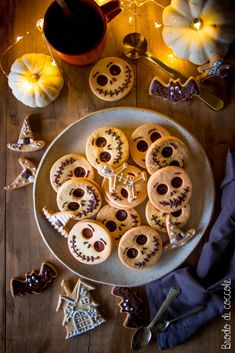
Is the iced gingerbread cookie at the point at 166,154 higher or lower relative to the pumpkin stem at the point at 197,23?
lower

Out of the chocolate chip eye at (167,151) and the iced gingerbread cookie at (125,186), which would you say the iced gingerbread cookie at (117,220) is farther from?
the chocolate chip eye at (167,151)

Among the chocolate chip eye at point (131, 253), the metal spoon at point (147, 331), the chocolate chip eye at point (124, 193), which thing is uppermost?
the chocolate chip eye at point (124, 193)

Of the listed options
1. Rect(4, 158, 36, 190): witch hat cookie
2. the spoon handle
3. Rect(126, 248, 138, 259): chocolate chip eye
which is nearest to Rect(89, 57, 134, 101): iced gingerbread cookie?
Rect(4, 158, 36, 190): witch hat cookie

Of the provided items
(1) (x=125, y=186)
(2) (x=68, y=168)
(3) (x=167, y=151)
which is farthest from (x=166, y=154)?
(2) (x=68, y=168)

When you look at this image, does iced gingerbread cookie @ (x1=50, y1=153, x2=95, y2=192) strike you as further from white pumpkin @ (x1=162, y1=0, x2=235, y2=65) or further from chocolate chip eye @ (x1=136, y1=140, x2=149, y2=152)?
white pumpkin @ (x1=162, y1=0, x2=235, y2=65)

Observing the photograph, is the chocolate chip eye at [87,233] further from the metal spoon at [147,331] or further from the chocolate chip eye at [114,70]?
the chocolate chip eye at [114,70]

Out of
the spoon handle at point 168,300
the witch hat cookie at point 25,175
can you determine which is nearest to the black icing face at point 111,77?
the witch hat cookie at point 25,175

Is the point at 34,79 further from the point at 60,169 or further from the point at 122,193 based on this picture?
the point at 122,193
